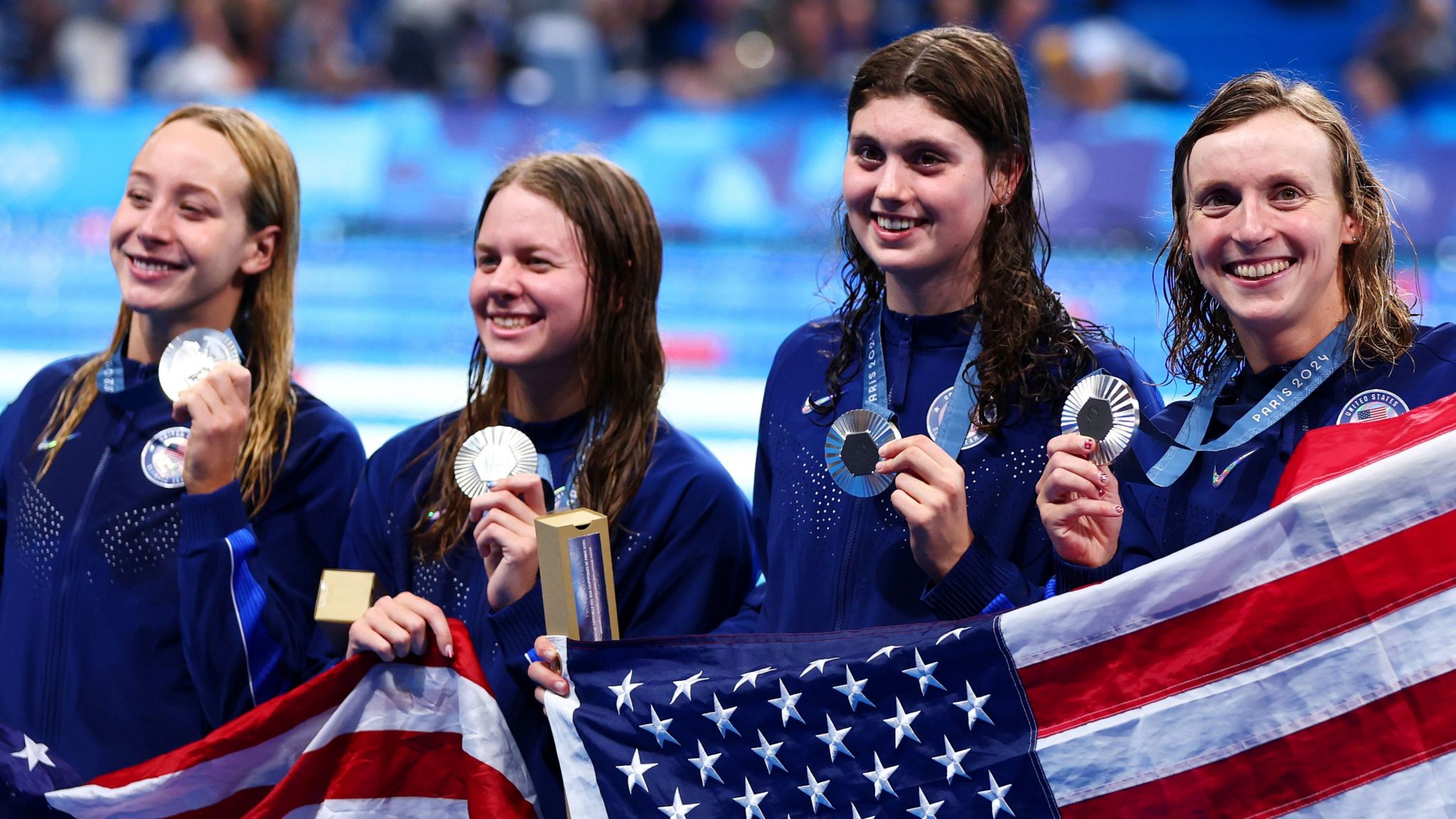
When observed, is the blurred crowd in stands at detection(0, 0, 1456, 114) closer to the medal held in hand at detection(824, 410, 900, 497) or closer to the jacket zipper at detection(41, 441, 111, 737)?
the jacket zipper at detection(41, 441, 111, 737)

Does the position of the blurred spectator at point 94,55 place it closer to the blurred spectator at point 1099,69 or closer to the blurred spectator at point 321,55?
the blurred spectator at point 321,55

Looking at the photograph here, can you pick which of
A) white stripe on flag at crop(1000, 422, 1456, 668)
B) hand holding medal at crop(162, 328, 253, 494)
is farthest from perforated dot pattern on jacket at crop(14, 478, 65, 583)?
white stripe on flag at crop(1000, 422, 1456, 668)

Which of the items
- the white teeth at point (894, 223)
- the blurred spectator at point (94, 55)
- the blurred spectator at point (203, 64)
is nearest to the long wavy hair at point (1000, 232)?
the white teeth at point (894, 223)

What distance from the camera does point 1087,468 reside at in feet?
6.87

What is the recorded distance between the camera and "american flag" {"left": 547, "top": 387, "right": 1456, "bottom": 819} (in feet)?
6.38

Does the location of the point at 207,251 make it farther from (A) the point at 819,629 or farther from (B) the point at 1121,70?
(B) the point at 1121,70

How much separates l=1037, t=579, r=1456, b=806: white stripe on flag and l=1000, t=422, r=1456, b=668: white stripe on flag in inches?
4.2

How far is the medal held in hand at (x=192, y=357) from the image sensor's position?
2.65 metres

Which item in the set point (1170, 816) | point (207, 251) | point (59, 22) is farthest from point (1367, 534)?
point (59, 22)

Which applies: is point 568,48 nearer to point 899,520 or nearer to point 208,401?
point 208,401

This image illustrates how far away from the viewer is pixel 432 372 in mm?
8922

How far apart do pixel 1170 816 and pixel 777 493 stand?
0.86 meters

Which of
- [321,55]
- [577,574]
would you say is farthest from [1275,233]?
[321,55]

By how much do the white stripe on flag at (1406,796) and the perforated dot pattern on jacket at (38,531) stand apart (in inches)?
85.5
